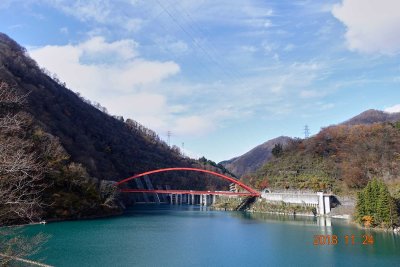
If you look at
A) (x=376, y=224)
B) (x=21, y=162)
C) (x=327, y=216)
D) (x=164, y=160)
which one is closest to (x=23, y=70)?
(x=164, y=160)

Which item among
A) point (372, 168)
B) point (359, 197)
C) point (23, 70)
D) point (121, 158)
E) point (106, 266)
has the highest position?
point (23, 70)

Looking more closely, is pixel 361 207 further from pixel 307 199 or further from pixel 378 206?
pixel 307 199

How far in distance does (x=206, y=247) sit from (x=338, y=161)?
24.7 m

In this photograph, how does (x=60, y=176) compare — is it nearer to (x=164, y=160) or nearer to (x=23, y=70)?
(x=23, y=70)

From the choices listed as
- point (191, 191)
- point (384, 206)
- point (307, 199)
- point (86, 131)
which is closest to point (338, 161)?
point (307, 199)

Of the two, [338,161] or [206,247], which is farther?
[338,161]

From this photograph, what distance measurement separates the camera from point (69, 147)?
3509 cm

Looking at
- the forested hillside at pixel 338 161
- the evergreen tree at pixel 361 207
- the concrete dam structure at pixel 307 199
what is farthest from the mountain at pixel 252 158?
the evergreen tree at pixel 361 207

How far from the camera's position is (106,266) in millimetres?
11914

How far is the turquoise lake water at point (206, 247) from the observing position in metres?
13.0

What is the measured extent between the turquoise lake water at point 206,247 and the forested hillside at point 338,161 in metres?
9.53

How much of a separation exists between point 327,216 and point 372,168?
597 cm

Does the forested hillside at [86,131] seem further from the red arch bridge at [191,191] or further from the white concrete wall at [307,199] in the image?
the white concrete wall at [307,199]

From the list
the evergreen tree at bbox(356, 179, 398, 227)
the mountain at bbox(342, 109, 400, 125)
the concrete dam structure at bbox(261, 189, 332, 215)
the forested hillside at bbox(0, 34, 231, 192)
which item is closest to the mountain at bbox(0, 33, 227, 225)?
the forested hillside at bbox(0, 34, 231, 192)
